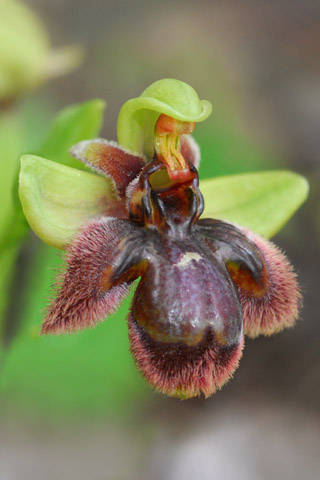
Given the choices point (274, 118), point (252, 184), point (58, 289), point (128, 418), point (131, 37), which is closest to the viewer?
point (58, 289)

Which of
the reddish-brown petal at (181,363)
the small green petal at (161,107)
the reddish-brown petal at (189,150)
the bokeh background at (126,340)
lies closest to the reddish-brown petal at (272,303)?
the reddish-brown petal at (181,363)

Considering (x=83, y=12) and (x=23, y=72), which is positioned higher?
(x=23, y=72)

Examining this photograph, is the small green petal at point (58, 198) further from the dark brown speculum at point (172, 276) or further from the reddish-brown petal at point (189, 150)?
the reddish-brown petal at point (189, 150)

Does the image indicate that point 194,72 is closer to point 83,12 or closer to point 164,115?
point 83,12

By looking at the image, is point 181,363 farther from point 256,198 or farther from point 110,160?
point 256,198

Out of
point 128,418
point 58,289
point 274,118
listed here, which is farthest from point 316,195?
point 58,289

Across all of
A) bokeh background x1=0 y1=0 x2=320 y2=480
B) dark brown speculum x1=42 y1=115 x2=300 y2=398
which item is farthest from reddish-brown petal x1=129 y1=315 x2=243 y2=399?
bokeh background x1=0 y1=0 x2=320 y2=480

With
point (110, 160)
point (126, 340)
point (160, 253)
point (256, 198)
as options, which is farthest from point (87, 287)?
point (126, 340)
